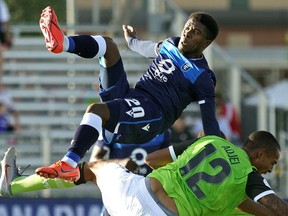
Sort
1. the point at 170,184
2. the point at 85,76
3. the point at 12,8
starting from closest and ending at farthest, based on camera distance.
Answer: the point at 170,184, the point at 12,8, the point at 85,76

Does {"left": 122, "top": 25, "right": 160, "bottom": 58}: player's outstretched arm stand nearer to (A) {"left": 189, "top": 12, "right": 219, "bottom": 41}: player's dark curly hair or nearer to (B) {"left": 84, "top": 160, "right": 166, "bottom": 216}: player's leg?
(A) {"left": 189, "top": 12, "right": 219, "bottom": 41}: player's dark curly hair

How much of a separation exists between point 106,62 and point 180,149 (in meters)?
1.00

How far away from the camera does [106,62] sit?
8.27m

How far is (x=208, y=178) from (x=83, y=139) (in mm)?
1019

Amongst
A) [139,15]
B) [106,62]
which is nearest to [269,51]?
[139,15]

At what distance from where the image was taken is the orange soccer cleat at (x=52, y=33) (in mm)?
7793

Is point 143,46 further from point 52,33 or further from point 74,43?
point 52,33

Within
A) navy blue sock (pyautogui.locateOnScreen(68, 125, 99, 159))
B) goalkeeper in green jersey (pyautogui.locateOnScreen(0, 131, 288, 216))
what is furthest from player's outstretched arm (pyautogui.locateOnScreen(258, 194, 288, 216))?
navy blue sock (pyautogui.locateOnScreen(68, 125, 99, 159))

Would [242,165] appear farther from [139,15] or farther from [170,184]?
[139,15]

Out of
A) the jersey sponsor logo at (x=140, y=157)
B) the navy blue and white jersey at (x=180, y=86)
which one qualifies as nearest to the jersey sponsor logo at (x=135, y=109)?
the navy blue and white jersey at (x=180, y=86)

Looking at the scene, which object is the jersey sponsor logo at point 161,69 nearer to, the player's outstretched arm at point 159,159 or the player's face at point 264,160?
the player's outstretched arm at point 159,159

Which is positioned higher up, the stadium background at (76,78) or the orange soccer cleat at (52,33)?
the orange soccer cleat at (52,33)

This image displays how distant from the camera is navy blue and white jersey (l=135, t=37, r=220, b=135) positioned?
8.34m

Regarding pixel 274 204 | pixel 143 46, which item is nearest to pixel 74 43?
pixel 143 46
